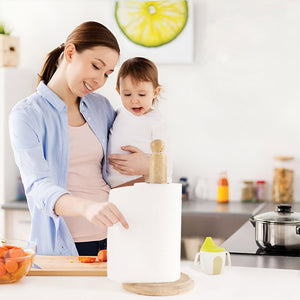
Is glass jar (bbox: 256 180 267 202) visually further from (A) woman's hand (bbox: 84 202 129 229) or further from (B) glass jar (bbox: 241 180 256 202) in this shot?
(A) woman's hand (bbox: 84 202 129 229)

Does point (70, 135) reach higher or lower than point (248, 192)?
higher

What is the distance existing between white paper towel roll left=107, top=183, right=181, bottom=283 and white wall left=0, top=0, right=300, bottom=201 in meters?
2.48

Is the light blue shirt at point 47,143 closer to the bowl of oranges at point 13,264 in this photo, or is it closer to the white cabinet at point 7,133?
the bowl of oranges at point 13,264

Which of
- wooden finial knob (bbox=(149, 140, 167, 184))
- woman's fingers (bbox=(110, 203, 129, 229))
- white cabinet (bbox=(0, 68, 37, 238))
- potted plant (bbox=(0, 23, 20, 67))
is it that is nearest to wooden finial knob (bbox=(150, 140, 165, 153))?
wooden finial knob (bbox=(149, 140, 167, 184))

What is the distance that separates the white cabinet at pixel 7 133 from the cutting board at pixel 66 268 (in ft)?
7.24

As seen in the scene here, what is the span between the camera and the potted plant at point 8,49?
3.77 metres

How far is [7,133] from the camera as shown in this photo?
12.3 feet

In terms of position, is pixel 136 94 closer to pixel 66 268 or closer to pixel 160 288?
pixel 66 268

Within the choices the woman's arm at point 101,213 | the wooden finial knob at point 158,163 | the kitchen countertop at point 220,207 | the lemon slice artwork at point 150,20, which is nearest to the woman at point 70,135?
the woman's arm at point 101,213

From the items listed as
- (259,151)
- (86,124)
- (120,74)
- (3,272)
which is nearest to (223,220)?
(259,151)

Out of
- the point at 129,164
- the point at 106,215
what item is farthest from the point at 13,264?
the point at 129,164

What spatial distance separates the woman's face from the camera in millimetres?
1691

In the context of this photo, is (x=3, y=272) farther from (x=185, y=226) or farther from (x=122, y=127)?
(x=185, y=226)

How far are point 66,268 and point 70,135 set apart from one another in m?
0.51
